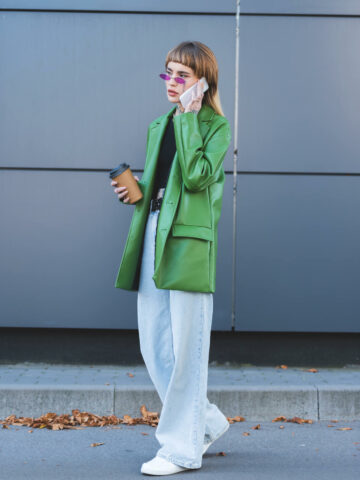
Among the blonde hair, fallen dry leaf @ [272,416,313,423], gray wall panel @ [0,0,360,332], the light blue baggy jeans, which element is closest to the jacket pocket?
the light blue baggy jeans

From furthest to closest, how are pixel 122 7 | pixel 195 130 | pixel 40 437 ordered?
pixel 122 7 < pixel 40 437 < pixel 195 130

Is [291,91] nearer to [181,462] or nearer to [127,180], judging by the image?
[127,180]

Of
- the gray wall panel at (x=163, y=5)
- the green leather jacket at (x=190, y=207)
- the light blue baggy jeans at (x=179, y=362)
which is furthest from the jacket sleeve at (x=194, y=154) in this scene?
the gray wall panel at (x=163, y=5)

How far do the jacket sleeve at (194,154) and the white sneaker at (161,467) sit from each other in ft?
4.42


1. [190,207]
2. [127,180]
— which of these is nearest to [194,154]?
[190,207]

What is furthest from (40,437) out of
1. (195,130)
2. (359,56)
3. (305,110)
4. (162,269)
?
(359,56)

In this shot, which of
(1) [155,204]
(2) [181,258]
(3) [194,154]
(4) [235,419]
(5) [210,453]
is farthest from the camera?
(4) [235,419]

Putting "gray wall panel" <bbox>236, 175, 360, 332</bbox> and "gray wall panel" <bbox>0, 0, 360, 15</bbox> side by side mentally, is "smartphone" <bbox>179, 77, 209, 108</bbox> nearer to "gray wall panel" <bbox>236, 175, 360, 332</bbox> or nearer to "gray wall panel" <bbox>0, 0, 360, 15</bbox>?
"gray wall panel" <bbox>236, 175, 360, 332</bbox>

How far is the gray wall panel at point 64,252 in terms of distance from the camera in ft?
19.7

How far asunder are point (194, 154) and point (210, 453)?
1.73 m

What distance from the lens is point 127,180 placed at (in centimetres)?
348

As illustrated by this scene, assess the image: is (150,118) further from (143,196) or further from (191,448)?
(191,448)

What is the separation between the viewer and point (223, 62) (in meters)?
5.98

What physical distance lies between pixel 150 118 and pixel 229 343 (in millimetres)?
2056
